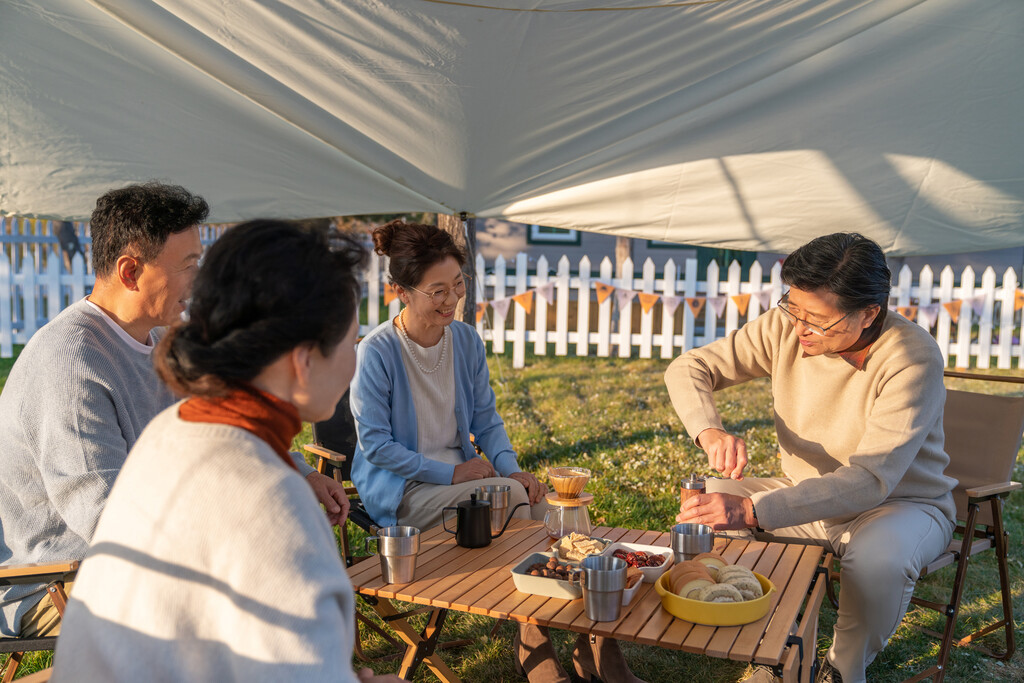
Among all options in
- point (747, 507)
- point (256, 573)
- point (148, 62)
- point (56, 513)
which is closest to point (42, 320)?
point (148, 62)

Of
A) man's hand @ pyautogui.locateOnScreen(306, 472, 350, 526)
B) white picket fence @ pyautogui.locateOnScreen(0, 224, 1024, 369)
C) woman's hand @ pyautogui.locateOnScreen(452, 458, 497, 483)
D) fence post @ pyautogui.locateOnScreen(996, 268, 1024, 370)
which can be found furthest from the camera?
white picket fence @ pyautogui.locateOnScreen(0, 224, 1024, 369)

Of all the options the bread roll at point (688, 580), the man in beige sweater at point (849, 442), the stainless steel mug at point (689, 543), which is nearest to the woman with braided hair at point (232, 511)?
the bread roll at point (688, 580)

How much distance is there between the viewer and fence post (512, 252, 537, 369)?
393 inches

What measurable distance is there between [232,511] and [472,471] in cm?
216

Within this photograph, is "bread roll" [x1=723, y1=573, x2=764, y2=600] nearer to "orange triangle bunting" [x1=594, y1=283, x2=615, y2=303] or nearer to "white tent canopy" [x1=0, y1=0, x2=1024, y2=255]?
"white tent canopy" [x1=0, y1=0, x2=1024, y2=255]

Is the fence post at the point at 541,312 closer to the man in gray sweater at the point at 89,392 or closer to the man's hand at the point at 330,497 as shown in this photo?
the man's hand at the point at 330,497

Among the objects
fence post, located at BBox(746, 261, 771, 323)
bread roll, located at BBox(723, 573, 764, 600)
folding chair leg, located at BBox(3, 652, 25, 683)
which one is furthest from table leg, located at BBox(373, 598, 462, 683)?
fence post, located at BBox(746, 261, 771, 323)

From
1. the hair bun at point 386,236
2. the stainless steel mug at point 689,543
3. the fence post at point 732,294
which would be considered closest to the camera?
the stainless steel mug at point 689,543

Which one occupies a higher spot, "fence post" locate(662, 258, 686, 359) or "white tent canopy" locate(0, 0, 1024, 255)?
"white tent canopy" locate(0, 0, 1024, 255)

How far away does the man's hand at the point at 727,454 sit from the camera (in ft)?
10.2

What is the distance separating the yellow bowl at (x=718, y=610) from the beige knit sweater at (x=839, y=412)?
72 cm

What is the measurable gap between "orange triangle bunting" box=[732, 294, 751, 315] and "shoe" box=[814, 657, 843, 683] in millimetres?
7131

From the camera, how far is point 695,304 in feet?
33.4

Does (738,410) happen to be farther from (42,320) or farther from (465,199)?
(42,320)
